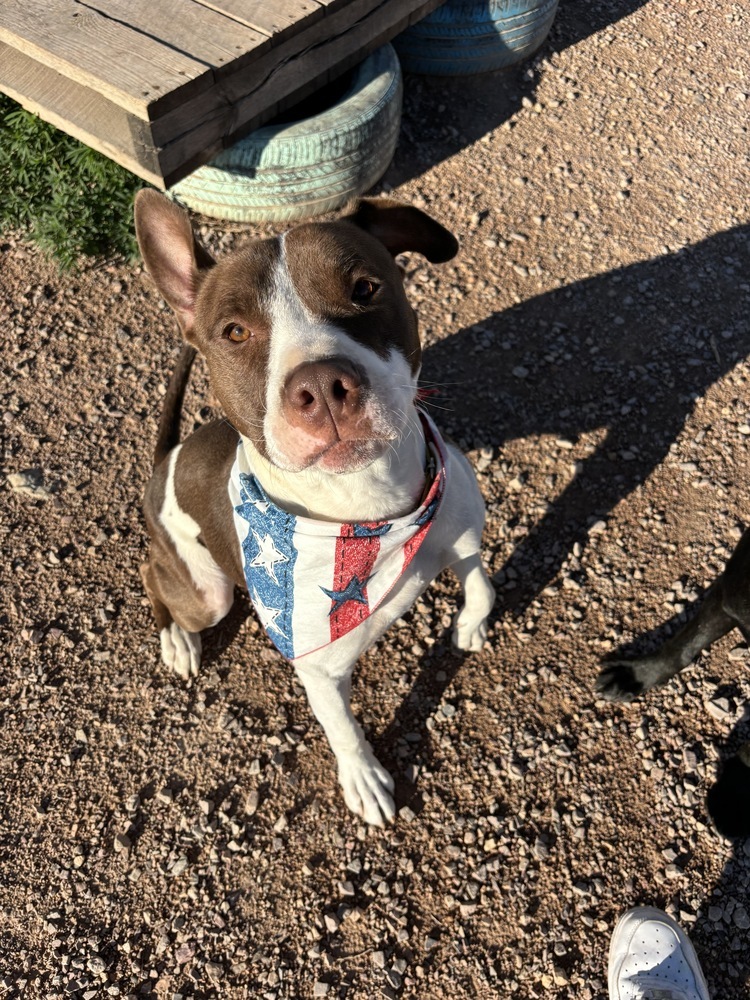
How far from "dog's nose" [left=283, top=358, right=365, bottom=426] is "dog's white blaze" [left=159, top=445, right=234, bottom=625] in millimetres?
1292

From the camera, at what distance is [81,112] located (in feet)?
14.6

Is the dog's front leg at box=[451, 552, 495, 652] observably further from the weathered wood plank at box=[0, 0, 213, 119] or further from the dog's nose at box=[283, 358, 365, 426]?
the weathered wood plank at box=[0, 0, 213, 119]

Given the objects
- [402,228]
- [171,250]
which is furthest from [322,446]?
[402,228]

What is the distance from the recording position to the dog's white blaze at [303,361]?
2.23m

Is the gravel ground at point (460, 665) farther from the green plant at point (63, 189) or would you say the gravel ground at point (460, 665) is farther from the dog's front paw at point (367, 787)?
the green plant at point (63, 189)

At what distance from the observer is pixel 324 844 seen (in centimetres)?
342

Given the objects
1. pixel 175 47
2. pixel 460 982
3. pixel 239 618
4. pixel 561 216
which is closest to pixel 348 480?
pixel 239 618

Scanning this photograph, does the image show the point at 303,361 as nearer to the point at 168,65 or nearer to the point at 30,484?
the point at 168,65

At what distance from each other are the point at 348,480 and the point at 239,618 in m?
1.70

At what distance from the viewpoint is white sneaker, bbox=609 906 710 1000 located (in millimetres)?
2906

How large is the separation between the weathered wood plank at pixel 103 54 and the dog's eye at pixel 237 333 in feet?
6.40

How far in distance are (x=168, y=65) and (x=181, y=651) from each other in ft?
9.55

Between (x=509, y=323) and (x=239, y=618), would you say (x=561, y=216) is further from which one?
(x=239, y=618)

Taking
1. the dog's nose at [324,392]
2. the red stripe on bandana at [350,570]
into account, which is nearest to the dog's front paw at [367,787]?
the red stripe on bandana at [350,570]
